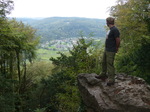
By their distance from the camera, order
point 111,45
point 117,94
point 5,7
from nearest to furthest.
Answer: point 117,94
point 111,45
point 5,7

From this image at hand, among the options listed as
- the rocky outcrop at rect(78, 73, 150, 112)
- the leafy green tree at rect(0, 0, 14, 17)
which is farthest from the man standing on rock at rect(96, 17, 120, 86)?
the leafy green tree at rect(0, 0, 14, 17)

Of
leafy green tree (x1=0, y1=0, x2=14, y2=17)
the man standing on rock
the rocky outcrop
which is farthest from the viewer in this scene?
leafy green tree (x1=0, y1=0, x2=14, y2=17)

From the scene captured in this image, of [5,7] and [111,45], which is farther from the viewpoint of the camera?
[5,7]

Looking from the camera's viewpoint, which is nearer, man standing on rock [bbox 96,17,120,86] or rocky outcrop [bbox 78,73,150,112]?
rocky outcrop [bbox 78,73,150,112]

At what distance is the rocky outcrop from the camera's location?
7695 mm

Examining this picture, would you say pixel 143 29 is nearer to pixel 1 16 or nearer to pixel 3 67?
pixel 1 16

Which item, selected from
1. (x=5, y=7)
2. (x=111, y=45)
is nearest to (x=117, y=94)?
(x=111, y=45)

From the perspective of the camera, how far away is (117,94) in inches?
323

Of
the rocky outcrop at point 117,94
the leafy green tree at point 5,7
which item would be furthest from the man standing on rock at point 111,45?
the leafy green tree at point 5,7

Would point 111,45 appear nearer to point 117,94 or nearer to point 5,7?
point 117,94

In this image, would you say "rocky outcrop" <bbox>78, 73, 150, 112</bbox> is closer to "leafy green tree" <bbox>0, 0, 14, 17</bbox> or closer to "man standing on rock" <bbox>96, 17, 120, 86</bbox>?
"man standing on rock" <bbox>96, 17, 120, 86</bbox>

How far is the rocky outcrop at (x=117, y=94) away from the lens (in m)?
7.70

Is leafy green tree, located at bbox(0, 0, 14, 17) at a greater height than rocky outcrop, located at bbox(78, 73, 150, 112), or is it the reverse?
leafy green tree, located at bbox(0, 0, 14, 17)

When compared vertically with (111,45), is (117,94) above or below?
below
